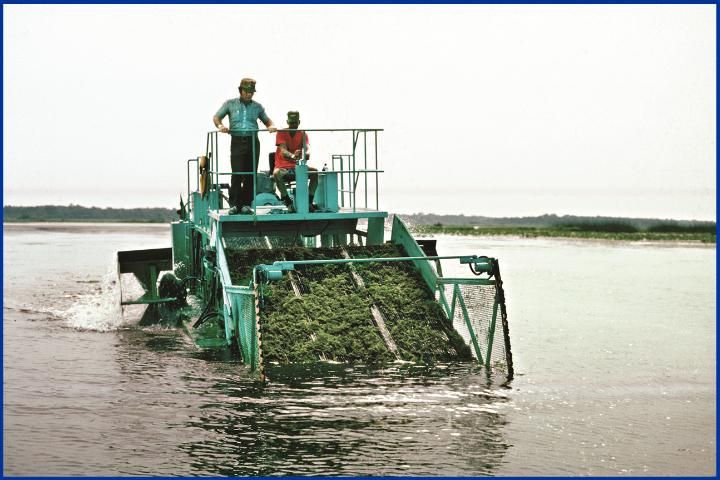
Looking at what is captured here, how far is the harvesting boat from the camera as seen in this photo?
14031mm

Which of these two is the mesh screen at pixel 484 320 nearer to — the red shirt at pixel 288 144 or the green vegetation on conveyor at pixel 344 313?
the green vegetation on conveyor at pixel 344 313

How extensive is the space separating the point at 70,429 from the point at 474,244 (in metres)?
35.1

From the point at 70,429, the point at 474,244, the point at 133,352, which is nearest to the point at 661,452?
the point at 70,429

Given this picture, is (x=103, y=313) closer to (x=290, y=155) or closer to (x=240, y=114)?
(x=240, y=114)

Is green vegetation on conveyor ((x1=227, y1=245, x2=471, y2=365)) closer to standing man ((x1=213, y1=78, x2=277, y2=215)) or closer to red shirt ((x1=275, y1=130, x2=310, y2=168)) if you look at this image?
standing man ((x1=213, y1=78, x2=277, y2=215))

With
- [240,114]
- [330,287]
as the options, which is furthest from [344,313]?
[240,114]

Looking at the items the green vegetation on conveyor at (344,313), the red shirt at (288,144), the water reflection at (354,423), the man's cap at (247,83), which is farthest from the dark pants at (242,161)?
the water reflection at (354,423)

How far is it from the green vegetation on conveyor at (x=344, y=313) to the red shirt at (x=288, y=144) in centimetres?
157

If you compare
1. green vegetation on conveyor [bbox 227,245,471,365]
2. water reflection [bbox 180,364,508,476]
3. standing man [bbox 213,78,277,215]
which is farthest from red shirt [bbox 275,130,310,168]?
water reflection [bbox 180,364,508,476]

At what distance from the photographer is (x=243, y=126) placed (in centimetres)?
1700

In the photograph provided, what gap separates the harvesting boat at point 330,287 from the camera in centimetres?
1403

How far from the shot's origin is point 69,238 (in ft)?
168

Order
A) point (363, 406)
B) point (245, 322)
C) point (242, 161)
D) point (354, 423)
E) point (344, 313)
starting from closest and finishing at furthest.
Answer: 1. point (354, 423)
2. point (363, 406)
3. point (245, 322)
4. point (344, 313)
5. point (242, 161)

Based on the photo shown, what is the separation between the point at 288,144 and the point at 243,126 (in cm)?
74
